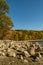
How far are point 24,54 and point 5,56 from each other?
73 centimetres

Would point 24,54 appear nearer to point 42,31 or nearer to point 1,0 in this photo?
point 1,0

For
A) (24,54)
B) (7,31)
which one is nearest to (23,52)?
(24,54)

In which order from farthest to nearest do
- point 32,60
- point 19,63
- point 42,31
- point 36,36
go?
point 42,31 → point 36,36 → point 32,60 → point 19,63

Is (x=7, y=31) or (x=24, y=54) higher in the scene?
(x=7, y=31)

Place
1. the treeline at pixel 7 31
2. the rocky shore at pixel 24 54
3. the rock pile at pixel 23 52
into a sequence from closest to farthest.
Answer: the rocky shore at pixel 24 54, the rock pile at pixel 23 52, the treeline at pixel 7 31

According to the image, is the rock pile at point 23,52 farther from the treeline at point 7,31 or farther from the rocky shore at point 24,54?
the treeline at point 7,31

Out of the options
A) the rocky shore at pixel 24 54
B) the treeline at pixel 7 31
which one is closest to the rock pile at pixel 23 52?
the rocky shore at pixel 24 54

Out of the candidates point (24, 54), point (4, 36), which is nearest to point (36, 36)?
point (4, 36)

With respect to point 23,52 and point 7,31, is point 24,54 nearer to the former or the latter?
point 23,52

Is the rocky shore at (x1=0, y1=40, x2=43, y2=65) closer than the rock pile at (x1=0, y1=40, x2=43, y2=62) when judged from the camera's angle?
Yes

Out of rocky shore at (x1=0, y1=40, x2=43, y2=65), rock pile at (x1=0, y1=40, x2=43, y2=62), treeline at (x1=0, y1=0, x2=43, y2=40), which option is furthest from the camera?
treeline at (x1=0, y1=0, x2=43, y2=40)

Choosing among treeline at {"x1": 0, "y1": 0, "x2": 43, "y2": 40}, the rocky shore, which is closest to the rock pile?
the rocky shore

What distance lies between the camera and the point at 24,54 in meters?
6.55

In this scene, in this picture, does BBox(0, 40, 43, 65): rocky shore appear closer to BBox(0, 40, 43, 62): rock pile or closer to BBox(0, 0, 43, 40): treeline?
BBox(0, 40, 43, 62): rock pile
